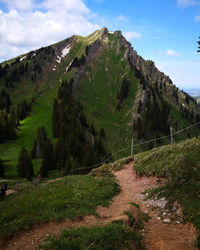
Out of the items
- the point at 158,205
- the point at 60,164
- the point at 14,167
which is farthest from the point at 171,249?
the point at 14,167

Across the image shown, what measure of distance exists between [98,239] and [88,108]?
447ft

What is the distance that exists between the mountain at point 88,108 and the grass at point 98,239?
6085cm

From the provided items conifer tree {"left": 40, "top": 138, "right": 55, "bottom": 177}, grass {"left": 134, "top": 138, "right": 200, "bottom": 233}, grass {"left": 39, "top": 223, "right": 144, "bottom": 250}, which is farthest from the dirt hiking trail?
conifer tree {"left": 40, "top": 138, "right": 55, "bottom": 177}

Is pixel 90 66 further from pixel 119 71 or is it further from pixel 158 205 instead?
pixel 158 205

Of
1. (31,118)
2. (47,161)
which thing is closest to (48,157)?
(47,161)

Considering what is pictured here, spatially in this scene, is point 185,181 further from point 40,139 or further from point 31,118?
point 31,118

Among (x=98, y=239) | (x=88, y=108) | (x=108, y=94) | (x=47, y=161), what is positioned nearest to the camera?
(x=98, y=239)

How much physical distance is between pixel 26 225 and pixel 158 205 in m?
9.67

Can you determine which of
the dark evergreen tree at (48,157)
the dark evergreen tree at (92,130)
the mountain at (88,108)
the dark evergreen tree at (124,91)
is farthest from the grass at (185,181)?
the dark evergreen tree at (124,91)

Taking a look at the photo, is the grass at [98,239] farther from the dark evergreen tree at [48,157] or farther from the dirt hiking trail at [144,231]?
the dark evergreen tree at [48,157]

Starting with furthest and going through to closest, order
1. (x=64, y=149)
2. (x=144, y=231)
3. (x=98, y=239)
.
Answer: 1. (x=64, y=149)
2. (x=144, y=231)
3. (x=98, y=239)

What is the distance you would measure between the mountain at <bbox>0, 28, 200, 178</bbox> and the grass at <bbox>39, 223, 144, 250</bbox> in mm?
60846

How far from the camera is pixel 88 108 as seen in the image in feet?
472

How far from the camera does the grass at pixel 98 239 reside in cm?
913
